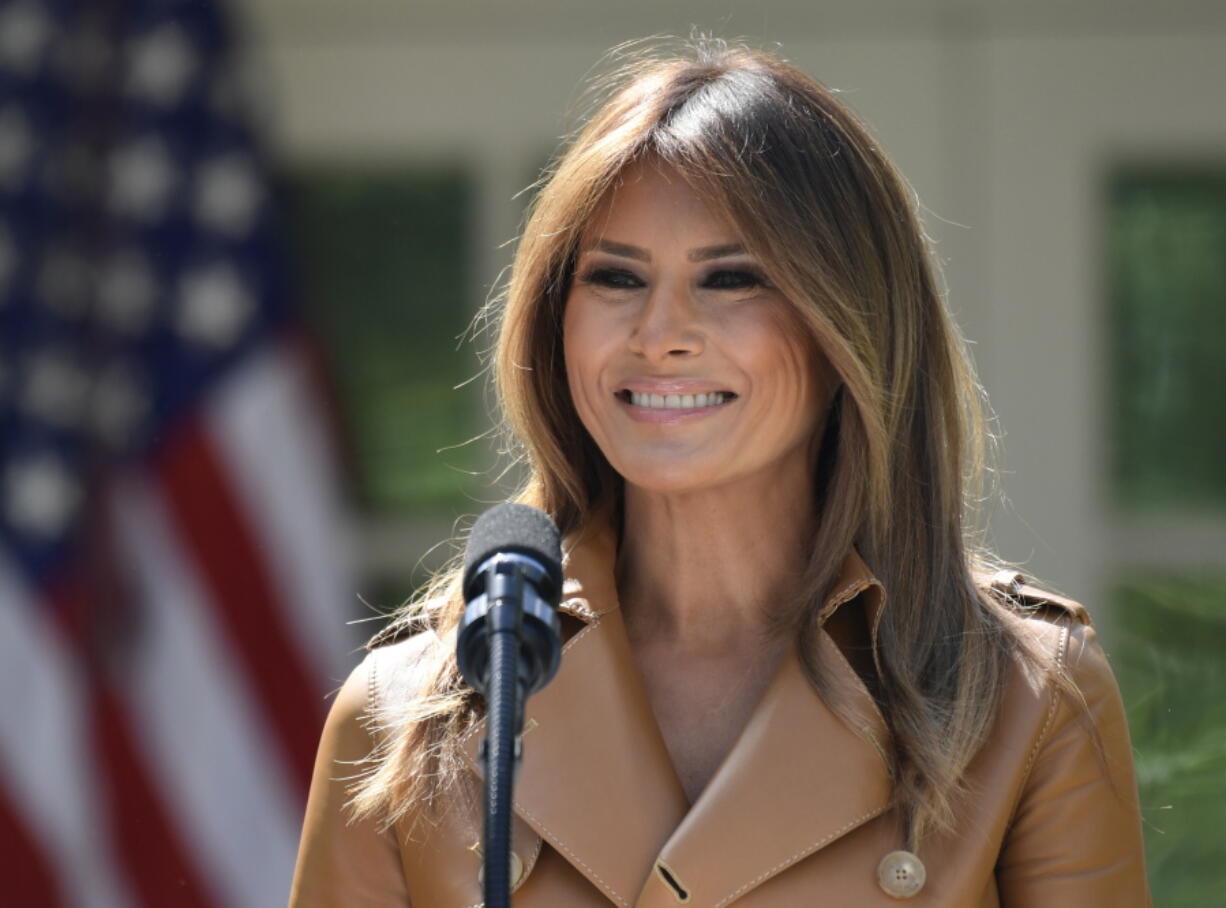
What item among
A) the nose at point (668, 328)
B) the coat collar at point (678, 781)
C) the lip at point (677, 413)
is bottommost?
the coat collar at point (678, 781)

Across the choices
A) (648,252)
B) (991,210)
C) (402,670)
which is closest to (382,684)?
(402,670)

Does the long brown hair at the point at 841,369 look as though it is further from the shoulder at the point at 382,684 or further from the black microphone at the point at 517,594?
the black microphone at the point at 517,594

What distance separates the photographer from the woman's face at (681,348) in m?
2.46

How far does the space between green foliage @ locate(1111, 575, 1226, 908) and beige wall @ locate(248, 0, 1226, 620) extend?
0.12m

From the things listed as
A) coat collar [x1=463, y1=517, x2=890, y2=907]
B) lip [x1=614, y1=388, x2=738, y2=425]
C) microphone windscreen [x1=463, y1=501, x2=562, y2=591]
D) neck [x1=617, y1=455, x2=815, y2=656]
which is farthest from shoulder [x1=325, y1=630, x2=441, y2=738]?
microphone windscreen [x1=463, y1=501, x2=562, y2=591]

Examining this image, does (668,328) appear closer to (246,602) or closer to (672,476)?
(672,476)

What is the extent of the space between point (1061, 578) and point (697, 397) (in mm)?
2589

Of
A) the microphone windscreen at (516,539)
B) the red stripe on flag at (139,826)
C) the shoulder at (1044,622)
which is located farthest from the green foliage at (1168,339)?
the microphone windscreen at (516,539)

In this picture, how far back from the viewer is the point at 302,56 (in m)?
4.96

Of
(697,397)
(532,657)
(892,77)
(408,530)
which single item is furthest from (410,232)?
(532,657)

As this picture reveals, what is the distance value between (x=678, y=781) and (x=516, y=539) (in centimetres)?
73

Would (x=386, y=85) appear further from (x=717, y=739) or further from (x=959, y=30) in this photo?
(x=717, y=739)

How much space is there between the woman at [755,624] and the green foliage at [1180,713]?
2.13 metres

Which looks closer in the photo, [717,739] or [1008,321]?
[717,739]
